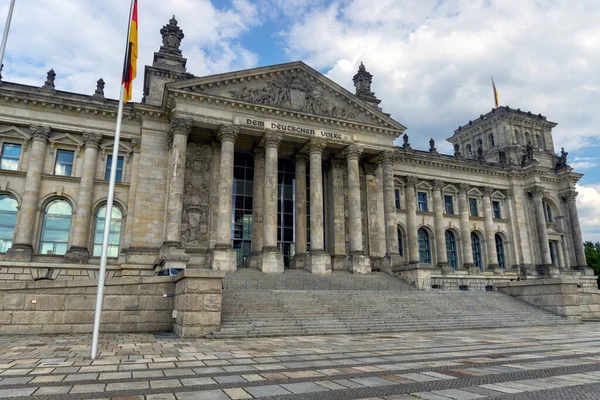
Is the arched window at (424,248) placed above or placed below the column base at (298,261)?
above

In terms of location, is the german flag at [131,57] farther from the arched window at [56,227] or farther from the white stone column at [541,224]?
the white stone column at [541,224]

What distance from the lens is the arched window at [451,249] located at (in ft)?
146

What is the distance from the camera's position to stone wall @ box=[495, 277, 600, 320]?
2411 centimetres

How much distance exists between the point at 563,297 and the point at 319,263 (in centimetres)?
1570

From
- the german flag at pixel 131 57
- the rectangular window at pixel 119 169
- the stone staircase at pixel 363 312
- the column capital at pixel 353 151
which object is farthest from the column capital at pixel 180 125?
the german flag at pixel 131 57

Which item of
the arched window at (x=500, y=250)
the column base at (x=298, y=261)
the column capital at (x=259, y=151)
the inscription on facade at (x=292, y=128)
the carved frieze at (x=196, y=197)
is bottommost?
the column base at (x=298, y=261)

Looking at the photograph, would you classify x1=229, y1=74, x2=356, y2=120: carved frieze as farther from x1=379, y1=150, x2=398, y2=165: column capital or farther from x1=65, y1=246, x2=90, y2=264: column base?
x1=65, y1=246, x2=90, y2=264: column base

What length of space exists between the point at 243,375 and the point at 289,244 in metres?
26.8

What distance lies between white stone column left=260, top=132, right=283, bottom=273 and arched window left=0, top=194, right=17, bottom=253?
59.3ft

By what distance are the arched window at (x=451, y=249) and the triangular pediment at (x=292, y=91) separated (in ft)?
50.3

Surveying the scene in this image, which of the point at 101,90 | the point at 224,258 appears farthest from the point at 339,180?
the point at 101,90

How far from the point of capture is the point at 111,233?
31.2 metres

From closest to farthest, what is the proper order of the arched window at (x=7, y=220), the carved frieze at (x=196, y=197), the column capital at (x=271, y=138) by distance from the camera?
the arched window at (x=7, y=220)
the carved frieze at (x=196, y=197)
the column capital at (x=271, y=138)

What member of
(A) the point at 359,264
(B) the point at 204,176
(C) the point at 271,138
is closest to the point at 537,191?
(A) the point at 359,264
